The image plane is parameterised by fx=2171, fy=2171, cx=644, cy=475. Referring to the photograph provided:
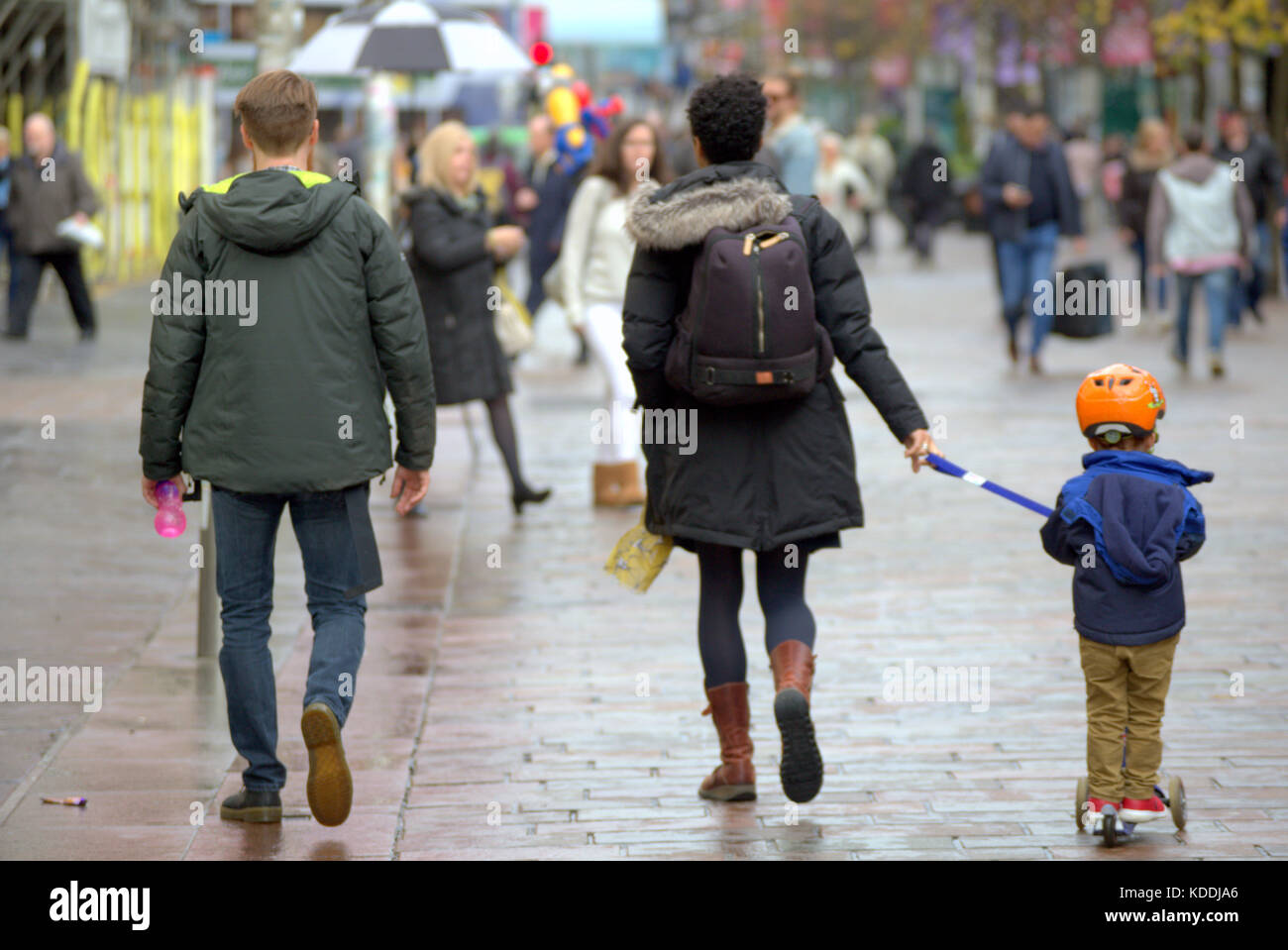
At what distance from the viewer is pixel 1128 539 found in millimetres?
4848

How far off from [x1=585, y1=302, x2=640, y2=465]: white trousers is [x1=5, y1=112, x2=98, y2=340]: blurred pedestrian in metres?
9.21

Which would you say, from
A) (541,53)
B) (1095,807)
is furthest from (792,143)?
(541,53)

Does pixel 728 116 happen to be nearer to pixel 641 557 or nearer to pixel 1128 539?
pixel 641 557

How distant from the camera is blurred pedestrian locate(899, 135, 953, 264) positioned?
31531 millimetres

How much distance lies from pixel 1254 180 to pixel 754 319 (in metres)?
15.3

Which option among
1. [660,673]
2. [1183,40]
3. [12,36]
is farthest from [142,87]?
[660,673]

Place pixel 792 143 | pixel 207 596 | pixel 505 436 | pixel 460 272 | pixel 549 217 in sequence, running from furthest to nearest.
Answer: pixel 549 217 → pixel 792 143 → pixel 505 436 → pixel 460 272 → pixel 207 596

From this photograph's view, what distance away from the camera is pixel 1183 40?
78.7ft

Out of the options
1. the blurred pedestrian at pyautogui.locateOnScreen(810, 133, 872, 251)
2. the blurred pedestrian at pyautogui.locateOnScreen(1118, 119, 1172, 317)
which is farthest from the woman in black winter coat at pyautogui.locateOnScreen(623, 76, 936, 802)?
the blurred pedestrian at pyautogui.locateOnScreen(810, 133, 872, 251)

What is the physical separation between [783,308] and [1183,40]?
65.9 feet

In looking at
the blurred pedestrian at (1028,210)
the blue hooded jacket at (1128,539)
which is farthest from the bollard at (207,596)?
the blurred pedestrian at (1028,210)

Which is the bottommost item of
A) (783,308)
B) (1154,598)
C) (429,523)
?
(429,523)

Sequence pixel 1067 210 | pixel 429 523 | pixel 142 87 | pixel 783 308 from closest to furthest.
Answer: pixel 783 308 → pixel 429 523 → pixel 1067 210 → pixel 142 87
